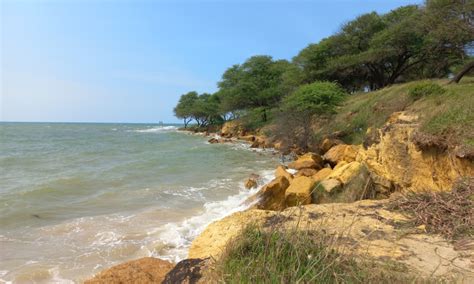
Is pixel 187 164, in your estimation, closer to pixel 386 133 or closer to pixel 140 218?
pixel 140 218

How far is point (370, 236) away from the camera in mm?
3191

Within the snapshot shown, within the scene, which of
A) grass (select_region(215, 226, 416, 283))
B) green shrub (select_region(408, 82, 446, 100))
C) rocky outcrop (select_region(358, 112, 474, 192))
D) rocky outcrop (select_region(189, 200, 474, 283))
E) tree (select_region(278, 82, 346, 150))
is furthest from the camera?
tree (select_region(278, 82, 346, 150))

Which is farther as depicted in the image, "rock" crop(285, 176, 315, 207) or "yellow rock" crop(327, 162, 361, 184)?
"yellow rock" crop(327, 162, 361, 184)

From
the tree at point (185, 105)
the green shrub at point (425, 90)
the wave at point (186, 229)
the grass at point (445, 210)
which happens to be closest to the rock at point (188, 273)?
the grass at point (445, 210)

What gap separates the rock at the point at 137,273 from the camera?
386 centimetres

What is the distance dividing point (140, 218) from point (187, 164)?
940 cm

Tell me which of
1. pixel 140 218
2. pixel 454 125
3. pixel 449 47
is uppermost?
pixel 449 47

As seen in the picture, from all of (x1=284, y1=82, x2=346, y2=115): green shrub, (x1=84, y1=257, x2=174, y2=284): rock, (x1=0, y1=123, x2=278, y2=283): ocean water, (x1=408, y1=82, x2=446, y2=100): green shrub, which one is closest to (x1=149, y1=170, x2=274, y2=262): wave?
(x1=0, y1=123, x2=278, y2=283): ocean water

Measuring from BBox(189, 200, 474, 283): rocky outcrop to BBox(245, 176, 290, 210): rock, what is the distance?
3.88 metres

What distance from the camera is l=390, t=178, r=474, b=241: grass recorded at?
10.5ft

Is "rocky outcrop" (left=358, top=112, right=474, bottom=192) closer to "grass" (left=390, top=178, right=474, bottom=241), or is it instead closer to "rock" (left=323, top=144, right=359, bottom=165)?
"grass" (left=390, top=178, right=474, bottom=241)

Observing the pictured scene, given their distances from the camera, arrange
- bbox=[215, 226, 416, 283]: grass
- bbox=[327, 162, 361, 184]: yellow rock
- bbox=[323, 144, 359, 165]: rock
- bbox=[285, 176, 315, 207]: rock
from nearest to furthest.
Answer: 1. bbox=[215, 226, 416, 283]: grass
2. bbox=[285, 176, 315, 207]: rock
3. bbox=[327, 162, 361, 184]: yellow rock
4. bbox=[323, 144, 359, 165]: rock

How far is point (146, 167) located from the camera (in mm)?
16406

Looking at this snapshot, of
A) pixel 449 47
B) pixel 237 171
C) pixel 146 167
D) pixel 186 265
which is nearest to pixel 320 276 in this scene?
pixel 186 265
